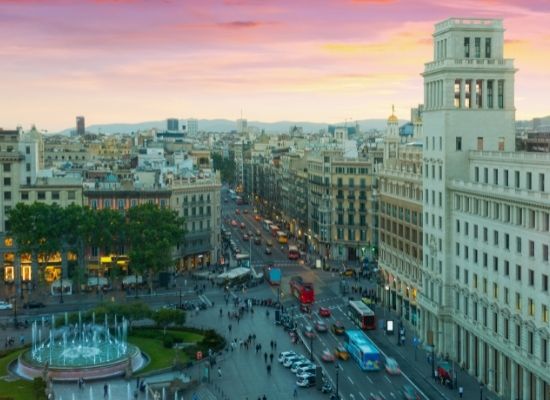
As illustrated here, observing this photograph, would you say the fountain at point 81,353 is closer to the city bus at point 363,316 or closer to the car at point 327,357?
the car at point 327,357

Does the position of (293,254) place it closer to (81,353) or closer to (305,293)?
(305,293)

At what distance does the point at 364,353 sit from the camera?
95062mm

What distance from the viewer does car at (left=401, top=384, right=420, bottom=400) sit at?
8331cm

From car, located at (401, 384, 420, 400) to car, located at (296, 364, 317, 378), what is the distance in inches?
365

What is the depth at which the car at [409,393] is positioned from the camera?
3280 inches

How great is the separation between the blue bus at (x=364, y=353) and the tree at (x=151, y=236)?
4461 centimetres

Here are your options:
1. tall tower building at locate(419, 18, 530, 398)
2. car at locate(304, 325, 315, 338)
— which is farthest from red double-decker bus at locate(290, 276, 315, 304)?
tall tower building at locate(419, 18, 530, 398)

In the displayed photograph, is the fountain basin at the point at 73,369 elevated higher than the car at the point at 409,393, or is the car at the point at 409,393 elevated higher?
the fountain basin at the point at 73,369

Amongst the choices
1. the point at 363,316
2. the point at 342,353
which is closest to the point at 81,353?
the point at 342,353

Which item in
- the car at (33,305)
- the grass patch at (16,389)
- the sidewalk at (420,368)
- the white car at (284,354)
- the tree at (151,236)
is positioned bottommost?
the sidewalk at (420,368)

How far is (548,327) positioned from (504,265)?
10531 millimetres

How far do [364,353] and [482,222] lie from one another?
19056mm

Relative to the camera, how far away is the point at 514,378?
81562 mm

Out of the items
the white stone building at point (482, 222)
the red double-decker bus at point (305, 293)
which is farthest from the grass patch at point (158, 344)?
the white stone building at point (482, 222)
